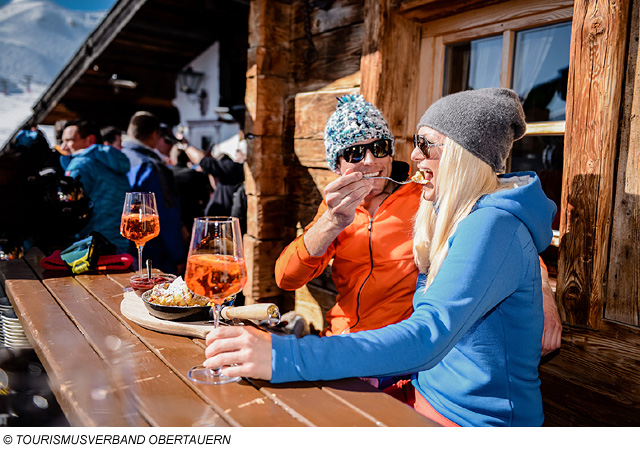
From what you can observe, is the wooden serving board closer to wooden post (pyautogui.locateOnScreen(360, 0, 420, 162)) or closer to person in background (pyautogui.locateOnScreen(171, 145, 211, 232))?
wooden post (pyautogui.locateOnScreen(360, 0, 420, 162))

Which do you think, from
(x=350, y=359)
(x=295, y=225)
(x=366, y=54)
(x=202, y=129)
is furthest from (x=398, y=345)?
(x=202, y=129)

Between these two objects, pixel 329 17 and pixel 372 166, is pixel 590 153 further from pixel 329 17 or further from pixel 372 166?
pixel 329 17

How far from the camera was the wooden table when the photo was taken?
918mm

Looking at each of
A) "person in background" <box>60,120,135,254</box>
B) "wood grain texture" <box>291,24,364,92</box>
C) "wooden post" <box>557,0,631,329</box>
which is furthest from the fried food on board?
"person in background" <box>60,120,135,254</box>

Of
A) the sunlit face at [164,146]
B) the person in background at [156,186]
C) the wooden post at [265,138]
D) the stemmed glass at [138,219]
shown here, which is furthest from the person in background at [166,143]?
the stemmed glass at [138,219]

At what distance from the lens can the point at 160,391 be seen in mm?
1027

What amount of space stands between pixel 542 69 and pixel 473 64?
1.22 ft

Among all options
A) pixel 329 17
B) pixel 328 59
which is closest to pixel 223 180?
pixel 328 59

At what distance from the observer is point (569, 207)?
174 centimetres

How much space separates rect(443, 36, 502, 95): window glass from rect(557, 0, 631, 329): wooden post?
71 cm

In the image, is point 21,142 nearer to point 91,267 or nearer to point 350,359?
point 91,267

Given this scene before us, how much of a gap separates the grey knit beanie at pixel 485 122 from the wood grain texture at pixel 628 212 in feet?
1.82

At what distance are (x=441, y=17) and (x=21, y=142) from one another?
11.2 feet
